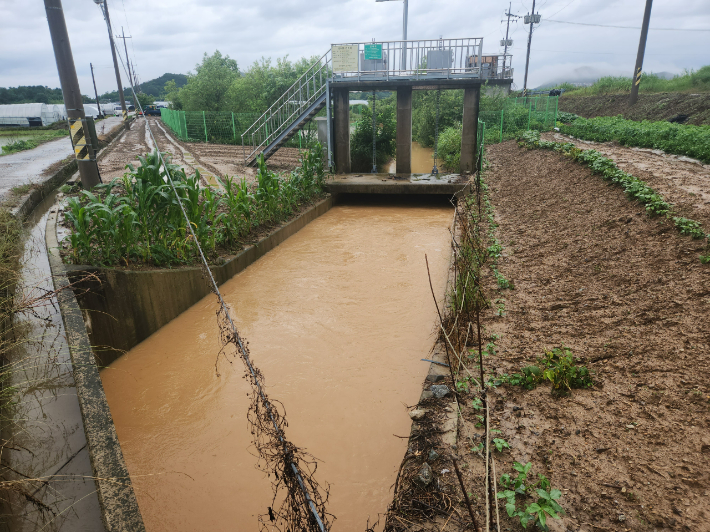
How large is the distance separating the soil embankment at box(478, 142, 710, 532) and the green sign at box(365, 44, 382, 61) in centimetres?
892

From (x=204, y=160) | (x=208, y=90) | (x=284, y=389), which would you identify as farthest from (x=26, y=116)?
(x=284, y=389)

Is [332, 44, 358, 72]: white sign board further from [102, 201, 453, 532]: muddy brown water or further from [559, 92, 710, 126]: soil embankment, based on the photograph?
[559, 92, 710, 126]: soil embankment

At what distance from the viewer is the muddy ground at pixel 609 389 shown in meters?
2.53

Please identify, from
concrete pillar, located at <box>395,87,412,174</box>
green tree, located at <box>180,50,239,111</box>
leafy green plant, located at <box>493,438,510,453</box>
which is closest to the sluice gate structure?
concrete pillar, located at <box>395,87,412,174</box>

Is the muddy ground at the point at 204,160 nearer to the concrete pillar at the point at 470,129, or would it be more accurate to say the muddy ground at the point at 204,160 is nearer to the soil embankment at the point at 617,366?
the concrete pillar at the point at 470,129

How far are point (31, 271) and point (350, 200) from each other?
1027 centimetres

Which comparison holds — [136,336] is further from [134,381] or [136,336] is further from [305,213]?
[305,213]

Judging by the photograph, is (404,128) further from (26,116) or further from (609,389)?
(26,116)

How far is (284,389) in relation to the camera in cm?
468

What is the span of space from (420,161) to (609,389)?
67.8 feet

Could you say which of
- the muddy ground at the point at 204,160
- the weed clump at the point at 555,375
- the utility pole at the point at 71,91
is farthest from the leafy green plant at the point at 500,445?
the muddy ground at the point at 204,160

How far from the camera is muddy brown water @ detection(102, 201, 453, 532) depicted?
137 inches

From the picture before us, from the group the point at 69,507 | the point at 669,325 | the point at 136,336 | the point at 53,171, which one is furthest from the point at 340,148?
the point at 69,507

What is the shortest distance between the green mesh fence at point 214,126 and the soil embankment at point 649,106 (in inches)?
864
